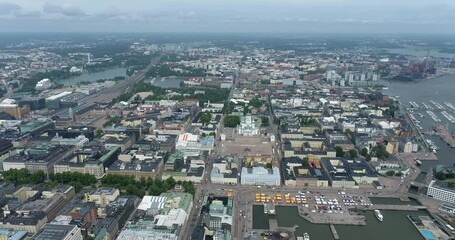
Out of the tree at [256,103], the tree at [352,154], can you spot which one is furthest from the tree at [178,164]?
the tree at [256,103]

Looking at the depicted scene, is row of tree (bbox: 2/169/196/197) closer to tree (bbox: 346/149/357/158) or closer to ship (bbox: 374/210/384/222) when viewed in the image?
ship (bbox: 374/210/384/222)

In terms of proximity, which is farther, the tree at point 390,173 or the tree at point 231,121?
the tree at point 231,121

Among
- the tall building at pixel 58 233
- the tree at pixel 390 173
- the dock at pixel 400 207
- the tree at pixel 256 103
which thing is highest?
the tall building at pixel 58 233

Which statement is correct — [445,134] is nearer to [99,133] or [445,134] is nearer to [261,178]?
[261,178]

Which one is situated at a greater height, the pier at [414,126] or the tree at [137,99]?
the tree at [137,99]

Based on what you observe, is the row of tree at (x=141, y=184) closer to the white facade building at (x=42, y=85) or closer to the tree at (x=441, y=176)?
the tree at (x=441, y=176)

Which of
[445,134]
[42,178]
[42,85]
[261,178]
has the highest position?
[42,85]

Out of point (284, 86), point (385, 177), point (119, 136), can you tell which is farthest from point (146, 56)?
point (385, 177)

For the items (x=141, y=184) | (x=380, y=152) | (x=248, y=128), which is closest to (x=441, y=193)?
(x=380, y=152)
